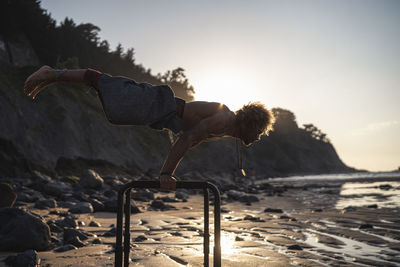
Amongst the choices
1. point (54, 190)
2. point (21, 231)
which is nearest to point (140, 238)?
point (21, 231)

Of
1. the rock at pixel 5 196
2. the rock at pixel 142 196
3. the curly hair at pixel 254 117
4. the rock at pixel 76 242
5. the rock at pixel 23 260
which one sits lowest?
the rock at pixel 142 196

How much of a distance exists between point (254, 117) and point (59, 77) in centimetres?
177

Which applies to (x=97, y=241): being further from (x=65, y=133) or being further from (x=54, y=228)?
(x=65, y=133)

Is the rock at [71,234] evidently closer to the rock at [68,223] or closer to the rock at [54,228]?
the rock at [54,228]

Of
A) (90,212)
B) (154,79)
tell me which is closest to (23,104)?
(90,212)

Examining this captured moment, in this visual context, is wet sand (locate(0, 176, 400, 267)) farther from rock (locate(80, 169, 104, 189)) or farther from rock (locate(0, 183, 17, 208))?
rock (locate(80, 169, 104, 189))

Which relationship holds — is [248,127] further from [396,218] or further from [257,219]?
[396,218]

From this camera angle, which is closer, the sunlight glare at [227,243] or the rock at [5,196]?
the sunlight glare at [227,243]

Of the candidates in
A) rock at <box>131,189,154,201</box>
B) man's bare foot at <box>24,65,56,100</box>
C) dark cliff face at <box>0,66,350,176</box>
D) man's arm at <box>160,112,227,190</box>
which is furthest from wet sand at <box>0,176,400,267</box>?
dark cliff face at <box>0,66,350,176</box>

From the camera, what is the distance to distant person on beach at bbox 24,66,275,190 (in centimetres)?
277

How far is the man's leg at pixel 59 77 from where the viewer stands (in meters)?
2.85

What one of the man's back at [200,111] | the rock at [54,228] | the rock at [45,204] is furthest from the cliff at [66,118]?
the rock at [45,204]

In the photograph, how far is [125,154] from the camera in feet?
84.3

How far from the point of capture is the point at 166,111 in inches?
114
